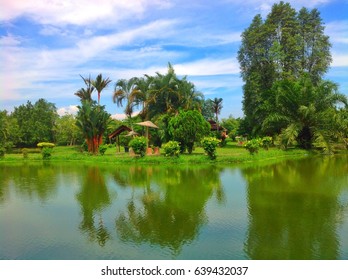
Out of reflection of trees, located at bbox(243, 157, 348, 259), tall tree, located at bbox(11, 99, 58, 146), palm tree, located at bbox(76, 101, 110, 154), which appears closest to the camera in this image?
reflection of trees, located at bbox(243, 157, 348, 259)

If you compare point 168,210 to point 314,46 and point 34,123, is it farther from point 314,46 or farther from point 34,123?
point 34,123

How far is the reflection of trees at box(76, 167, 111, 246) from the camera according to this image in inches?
245

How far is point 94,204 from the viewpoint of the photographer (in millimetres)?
8680

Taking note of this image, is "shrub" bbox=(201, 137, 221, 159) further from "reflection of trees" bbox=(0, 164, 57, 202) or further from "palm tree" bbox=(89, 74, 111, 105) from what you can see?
"palm tree" bbox=(89, 74, 111, 105)

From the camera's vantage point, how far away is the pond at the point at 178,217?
5299 mm

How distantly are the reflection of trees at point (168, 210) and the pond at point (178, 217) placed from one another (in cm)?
2

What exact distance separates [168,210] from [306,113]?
16.6 metres

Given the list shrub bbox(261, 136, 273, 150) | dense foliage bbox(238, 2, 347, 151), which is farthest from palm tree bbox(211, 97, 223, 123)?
shrub bbox(261, 136, 273, 150)

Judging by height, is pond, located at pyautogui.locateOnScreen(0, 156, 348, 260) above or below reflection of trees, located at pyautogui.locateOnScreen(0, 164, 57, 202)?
below

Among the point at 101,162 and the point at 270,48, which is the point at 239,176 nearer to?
the point at 101,162

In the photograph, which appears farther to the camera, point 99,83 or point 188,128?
point 99,83

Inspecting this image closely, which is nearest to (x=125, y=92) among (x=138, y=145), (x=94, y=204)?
(x=138, y=145)

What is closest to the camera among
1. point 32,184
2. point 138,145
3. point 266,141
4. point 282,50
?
point 32,184

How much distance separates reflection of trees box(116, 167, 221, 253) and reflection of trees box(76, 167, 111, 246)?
38cm
